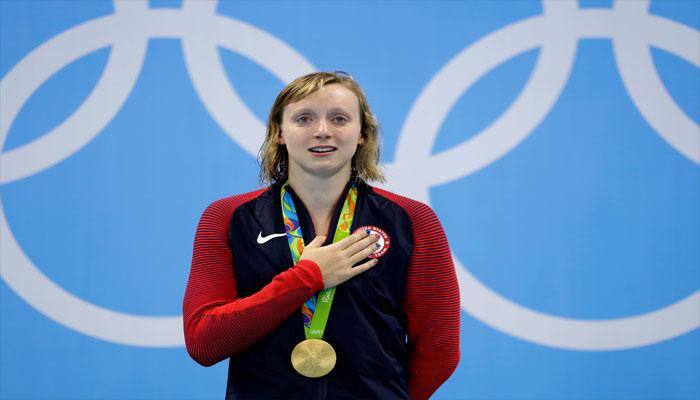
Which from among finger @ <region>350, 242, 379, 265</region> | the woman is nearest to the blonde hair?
the woman

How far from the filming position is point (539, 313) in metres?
3.48

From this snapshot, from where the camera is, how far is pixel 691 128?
139 inches

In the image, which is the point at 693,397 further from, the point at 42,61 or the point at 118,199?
the point at 42,61

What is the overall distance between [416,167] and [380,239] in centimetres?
173

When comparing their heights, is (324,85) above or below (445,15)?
below

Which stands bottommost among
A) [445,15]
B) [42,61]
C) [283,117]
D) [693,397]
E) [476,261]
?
[693,397]

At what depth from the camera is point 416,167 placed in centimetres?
353

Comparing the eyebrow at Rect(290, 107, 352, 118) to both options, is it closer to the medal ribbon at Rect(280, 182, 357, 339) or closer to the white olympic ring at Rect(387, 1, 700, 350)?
the medal ribbon at Rect(280, 182, 357, 339)

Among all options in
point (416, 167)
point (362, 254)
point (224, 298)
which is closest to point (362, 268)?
point (362, 254)

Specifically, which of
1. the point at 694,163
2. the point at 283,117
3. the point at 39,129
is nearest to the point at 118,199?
the point at 39,129

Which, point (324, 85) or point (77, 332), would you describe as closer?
point (324, 85)

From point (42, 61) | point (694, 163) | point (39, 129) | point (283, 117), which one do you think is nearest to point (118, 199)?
point (39, 129)

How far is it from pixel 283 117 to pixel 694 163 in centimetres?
249

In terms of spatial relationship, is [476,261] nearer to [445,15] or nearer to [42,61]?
[445,15]
